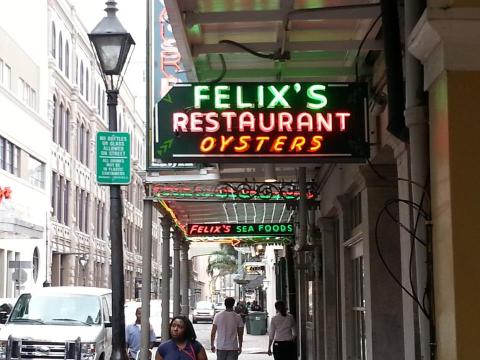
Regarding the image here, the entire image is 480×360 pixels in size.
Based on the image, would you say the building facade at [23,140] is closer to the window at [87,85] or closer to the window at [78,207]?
the window at [78,207]

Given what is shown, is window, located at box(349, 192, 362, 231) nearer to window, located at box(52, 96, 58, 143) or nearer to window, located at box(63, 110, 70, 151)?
window, located at box(52, 96, 58, 143)

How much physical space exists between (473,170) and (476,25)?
0.84 metres

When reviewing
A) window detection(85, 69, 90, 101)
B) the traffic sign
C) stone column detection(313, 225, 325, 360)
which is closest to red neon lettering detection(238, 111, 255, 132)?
the traffic sign

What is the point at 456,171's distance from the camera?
4629mm

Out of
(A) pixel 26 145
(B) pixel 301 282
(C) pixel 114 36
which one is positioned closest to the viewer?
(C) pixel 114 36

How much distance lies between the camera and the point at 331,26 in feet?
24.5

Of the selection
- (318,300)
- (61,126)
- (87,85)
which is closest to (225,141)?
(318,300)

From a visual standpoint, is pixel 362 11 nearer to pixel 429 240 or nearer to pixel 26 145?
pixel 429 240

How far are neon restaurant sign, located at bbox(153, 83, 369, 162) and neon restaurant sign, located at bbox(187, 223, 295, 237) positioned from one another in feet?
39.2

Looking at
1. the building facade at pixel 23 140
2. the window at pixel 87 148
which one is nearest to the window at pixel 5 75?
the building facade at pixel 23 140

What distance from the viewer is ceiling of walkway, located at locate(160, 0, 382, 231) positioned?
6.62 m

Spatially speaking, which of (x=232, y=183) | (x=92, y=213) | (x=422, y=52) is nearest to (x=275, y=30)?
(x=422, y=52)

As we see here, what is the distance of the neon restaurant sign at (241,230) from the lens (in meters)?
19.2

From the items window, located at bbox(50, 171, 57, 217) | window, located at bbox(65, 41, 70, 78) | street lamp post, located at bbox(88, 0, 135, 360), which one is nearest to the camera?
street lamp post, located at bbox(88, 0, 135, 360)
